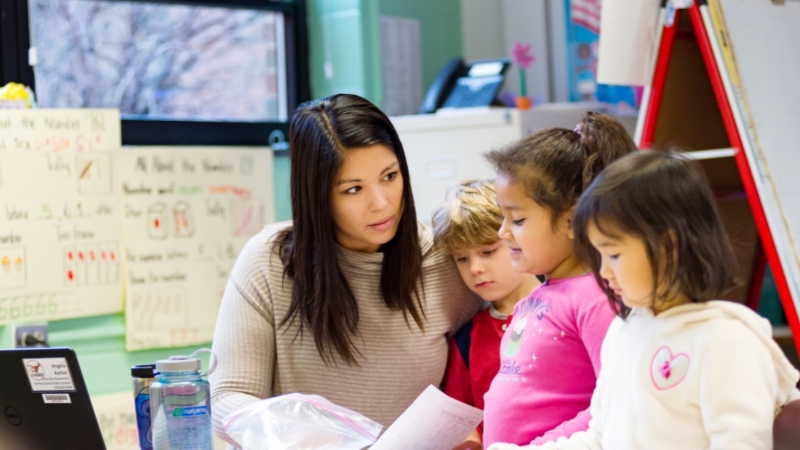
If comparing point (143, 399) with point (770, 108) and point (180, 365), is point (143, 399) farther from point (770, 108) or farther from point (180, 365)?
point (770, 108)

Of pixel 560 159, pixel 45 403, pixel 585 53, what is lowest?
pixel 45 403

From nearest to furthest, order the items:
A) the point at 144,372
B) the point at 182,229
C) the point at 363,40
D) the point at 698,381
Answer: the point at 698,381
the point at 144,372
the point at 182,229
the point at 363,40

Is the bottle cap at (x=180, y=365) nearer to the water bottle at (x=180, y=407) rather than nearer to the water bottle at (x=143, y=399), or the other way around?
the water bottle at (x=180, y=407)

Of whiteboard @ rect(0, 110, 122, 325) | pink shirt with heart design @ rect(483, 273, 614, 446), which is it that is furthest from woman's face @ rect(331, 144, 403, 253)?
whiteboard @ rect(0, 110, 122, 325)

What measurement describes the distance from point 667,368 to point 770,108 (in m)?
1.27

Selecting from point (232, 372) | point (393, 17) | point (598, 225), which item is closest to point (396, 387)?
point (232, 372)

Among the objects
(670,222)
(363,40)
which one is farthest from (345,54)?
(670,222)

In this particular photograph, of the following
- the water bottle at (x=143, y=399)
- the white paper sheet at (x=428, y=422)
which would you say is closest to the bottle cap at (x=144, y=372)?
the water bottle at (x=143, y=399)

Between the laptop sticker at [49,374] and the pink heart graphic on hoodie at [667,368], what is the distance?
0.88 m

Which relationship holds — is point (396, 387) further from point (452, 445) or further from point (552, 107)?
point (552, 107)

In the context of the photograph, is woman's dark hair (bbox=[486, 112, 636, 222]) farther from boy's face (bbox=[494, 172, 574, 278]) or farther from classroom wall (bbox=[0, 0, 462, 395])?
classroom wall (bbox=[0, 0, 462, 395])

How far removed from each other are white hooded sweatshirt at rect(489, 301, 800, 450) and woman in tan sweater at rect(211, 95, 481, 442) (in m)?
0.69

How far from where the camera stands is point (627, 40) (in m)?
2.29

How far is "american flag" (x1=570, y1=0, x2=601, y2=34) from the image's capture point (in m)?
3.45
